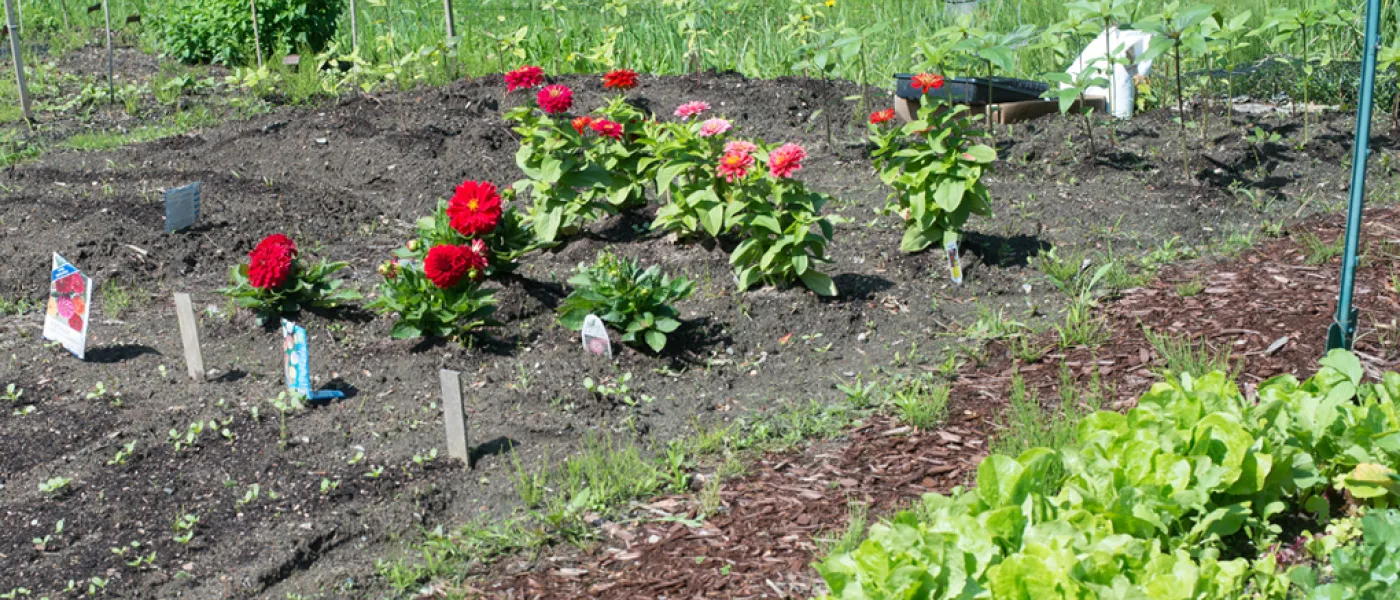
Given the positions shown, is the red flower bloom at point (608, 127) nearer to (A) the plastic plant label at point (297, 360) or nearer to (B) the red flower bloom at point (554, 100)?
(B) the red flower bloom at point (554, 100)

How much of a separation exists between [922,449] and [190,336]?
2.31 metres

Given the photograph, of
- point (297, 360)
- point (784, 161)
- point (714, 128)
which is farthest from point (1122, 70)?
point (297, 360)

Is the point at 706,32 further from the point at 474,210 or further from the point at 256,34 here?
the point at 474,210

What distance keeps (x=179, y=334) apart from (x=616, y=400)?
171cm

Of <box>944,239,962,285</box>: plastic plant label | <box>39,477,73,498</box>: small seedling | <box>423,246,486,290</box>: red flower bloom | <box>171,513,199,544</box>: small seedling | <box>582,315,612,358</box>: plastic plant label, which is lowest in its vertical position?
<box>171,513,199,544</box>: small seedling

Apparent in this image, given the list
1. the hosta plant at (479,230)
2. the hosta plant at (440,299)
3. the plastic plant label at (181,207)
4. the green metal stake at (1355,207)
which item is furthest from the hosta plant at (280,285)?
the green metal stake at (1355,207)

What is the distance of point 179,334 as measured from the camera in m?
4.56

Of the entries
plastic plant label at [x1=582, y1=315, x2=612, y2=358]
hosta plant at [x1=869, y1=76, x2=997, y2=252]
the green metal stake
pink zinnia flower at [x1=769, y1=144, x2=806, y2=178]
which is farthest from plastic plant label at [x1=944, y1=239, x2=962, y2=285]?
the green metal stake

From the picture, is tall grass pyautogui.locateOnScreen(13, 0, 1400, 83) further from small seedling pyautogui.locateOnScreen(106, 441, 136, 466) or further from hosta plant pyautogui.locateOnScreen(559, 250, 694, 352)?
small seedling pyautogui.locateOnScreen(106, 441, 136, 466)

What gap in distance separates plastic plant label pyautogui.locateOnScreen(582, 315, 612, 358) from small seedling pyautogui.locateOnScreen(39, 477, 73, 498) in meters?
1.57

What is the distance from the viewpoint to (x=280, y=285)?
4426mm

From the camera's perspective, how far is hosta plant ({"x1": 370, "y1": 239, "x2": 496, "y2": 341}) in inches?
164

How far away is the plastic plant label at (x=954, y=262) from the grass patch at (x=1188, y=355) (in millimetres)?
716

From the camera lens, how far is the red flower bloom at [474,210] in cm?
445
